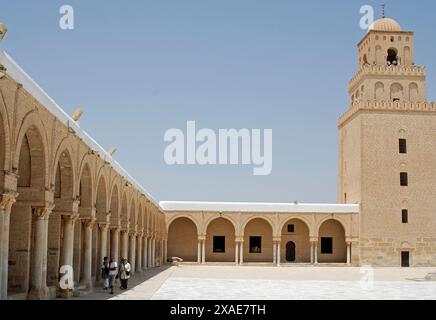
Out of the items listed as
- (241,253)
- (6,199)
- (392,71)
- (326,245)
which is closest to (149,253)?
(241,253)

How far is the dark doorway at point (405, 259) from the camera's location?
122ft

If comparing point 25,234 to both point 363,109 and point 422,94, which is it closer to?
point 363,109

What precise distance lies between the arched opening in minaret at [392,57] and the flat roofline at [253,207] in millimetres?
9946

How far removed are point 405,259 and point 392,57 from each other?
43.8 feet

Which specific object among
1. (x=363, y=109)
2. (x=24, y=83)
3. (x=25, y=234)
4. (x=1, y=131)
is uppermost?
(x=363, y=109)

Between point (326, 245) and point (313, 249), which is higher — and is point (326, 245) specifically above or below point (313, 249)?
above

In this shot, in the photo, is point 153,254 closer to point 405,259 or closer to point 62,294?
point 405,259

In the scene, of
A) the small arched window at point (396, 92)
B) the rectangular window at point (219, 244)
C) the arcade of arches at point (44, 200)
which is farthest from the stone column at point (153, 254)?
the small arched window at point (396, 92)

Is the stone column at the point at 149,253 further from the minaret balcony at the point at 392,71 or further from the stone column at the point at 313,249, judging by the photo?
the minaret balcony at the point at 392,71

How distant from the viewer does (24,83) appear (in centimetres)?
1126

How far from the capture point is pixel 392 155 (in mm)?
38188

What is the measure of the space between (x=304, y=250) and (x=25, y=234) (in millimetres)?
28718
